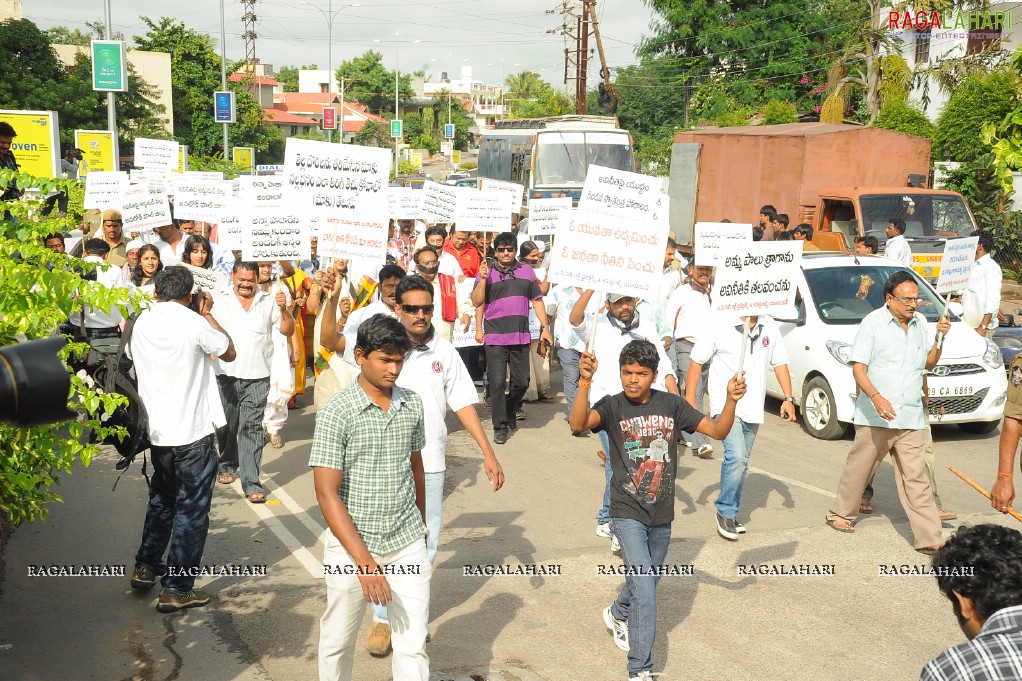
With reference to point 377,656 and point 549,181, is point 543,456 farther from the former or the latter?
point 549,181

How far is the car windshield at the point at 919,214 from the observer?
54.0ft

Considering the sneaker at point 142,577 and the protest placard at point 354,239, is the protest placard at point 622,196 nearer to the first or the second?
the protest placard at point 354,239

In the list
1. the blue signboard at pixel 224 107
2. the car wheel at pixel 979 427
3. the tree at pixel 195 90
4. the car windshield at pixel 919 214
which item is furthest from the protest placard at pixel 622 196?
the tree at pixel 195 90

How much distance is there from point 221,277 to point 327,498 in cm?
528

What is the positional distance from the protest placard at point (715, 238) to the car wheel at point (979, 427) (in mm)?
3876

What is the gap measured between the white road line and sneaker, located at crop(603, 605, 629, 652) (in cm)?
193

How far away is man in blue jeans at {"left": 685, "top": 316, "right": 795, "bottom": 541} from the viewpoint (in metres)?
7.44

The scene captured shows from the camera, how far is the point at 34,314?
4.18 metres

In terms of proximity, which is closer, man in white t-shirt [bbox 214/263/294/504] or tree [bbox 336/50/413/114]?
man in white t-shirt [bbox 214/263/294/504]

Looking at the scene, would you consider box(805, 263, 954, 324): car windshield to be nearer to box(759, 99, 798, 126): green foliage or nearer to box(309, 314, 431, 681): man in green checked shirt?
box(309, 314, 431, 681): man in green checked shirt

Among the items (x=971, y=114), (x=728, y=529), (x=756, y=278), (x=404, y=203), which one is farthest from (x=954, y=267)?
(x=971, y=114)

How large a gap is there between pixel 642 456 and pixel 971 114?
972 inches

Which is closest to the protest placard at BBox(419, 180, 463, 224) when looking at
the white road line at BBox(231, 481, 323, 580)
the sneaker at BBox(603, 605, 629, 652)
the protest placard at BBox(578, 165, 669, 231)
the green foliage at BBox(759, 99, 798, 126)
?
the white road line at BBox(231, 481, 323, 580)

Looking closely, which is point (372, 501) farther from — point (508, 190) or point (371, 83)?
point (371, 83)
